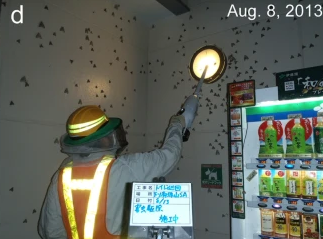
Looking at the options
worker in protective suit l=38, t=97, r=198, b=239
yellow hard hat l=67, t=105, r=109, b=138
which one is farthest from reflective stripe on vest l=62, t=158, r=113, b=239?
yellow hard hat l=67, t=105, r=109, b=138

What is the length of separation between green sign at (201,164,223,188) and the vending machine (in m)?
0.41

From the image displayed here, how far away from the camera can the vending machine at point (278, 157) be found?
185 centimetres

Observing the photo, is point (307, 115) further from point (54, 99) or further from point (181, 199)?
point (54, 99)

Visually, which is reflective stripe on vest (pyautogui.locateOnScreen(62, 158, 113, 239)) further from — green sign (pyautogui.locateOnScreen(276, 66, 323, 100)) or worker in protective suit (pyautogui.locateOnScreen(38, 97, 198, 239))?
green sign (pyautogui.locateOnScreen(276, 66, 323, 100))

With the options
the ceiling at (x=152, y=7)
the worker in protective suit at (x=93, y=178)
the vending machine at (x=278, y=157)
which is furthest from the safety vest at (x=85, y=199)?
the ceiling at (x=152, y=7)

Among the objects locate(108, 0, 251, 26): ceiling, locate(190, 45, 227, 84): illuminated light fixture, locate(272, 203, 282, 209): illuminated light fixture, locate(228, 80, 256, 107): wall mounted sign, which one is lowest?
locate(272, 203, 282, 209): illuminated light fixture

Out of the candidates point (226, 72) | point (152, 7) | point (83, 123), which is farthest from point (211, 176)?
point (152, 7)

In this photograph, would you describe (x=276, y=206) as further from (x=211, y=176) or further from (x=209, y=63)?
(x=209, y=63)

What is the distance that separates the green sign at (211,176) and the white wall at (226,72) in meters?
0.05

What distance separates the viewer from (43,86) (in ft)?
7.33

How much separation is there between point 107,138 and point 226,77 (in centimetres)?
146

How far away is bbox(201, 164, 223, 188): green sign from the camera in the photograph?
2.59m

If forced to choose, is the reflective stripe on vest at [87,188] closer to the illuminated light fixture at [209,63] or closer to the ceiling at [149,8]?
the illuminated light fixture at [209,63]

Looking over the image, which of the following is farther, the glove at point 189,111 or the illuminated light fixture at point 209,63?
the illuminated light fixture at point 209,63
